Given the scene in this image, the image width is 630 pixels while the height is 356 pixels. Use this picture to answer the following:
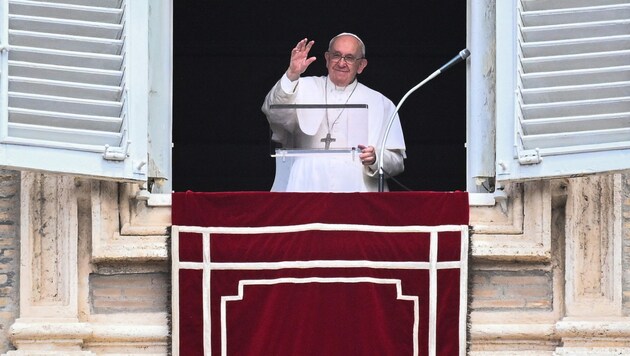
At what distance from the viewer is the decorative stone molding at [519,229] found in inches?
404

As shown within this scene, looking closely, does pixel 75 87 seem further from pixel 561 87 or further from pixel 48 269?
pixel 561 87

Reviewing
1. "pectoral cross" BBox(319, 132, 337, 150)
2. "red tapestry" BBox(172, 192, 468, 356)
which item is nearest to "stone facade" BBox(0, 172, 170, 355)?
"red tapestry" BBox(172, 192, 468, 356)

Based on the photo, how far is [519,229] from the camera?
10312mm

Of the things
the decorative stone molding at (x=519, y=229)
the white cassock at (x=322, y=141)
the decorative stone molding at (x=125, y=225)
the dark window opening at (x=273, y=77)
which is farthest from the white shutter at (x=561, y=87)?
the dark window opening at (x=273, y=77)

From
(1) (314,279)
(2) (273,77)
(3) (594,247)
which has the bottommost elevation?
(1) (314,279)

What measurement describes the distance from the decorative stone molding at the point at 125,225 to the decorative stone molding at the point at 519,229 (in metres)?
1.44

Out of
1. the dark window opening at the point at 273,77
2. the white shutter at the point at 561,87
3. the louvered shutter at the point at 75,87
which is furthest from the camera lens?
the dark window opening at the point at 273,77

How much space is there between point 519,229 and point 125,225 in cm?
180

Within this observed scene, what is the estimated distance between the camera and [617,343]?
33.6 ft

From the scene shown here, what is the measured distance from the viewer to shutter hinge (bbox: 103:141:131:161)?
9953mm

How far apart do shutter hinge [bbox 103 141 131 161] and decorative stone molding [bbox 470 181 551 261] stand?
1.63 meters

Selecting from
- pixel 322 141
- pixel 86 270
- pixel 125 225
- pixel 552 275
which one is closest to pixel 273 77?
pixel 322 141

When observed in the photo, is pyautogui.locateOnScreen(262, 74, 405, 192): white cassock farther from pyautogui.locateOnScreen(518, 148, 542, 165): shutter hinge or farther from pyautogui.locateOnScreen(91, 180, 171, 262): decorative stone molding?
pyautogui.locateOnScreen(518, 148, 542, 165): shutter hinge

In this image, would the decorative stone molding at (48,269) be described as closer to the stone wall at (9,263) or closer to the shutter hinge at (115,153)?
the stone wall at (9,263)
